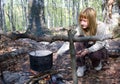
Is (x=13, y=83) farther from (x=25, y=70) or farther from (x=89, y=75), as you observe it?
(x=89, y=75)

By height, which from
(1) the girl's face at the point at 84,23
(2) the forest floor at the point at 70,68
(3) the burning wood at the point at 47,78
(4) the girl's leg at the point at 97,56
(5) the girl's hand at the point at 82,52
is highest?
(1) the girl's face at the point at 84,23

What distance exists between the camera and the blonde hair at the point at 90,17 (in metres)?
3.18

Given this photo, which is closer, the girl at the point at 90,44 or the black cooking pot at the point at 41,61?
the girl at the point at 90,44

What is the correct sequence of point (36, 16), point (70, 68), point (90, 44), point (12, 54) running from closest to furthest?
point (90, 44) < point (70, 68) < point (12, 54) < point (36, 16)

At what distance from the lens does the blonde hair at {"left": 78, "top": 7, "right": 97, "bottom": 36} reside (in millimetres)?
3178

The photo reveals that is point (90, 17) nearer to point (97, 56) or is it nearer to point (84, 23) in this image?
point (84, 23)

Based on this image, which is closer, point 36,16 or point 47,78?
point 47,78

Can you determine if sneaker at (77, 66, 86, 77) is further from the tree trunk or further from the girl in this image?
the tree trunk

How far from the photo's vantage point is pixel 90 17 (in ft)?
10.6

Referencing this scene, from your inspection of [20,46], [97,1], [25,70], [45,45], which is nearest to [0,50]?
[20,46]

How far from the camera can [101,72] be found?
394 centimetres

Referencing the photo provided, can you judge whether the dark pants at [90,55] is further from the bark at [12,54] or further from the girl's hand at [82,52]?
the bark at [12,54]

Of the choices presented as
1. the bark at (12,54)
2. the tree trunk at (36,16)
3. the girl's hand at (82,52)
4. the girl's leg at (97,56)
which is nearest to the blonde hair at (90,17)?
the girl's hand at (82,52)

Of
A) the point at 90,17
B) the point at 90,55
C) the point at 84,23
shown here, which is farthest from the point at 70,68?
the point at 90,17
